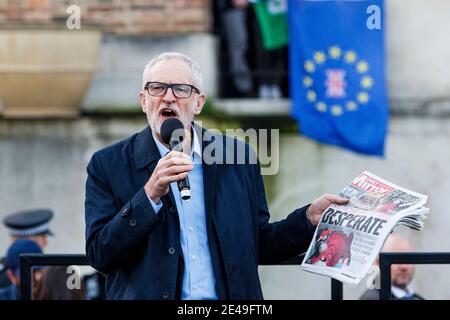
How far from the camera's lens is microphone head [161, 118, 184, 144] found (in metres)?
3.54

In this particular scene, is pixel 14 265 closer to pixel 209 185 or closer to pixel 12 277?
pixel 12 277

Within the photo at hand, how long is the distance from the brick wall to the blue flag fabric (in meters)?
0.81

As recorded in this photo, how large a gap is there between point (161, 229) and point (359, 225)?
0.64m

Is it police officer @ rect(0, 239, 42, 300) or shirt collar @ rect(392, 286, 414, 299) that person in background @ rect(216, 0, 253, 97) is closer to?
police officer @ rect(0, 239, 42, 300)

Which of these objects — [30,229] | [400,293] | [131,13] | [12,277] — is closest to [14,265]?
[12,277]

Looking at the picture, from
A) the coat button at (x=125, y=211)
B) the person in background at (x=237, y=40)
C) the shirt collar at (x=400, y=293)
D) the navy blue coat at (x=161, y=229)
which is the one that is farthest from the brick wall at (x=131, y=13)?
the coat button at (x=125, y=211)

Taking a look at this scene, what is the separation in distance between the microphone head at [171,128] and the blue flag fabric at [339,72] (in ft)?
16.0

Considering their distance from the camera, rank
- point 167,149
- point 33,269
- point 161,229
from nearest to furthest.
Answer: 1. point 161,229
2. point 167,149
3. point 33,269

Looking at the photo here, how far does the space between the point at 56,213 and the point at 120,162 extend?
5.14m

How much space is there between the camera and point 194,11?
868 cm

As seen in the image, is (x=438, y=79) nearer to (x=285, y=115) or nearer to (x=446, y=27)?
(x=446, y=27)

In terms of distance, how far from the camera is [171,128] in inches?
140

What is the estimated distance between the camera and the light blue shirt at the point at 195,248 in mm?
3562

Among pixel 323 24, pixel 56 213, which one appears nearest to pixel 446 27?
pixel 323 24
